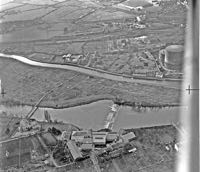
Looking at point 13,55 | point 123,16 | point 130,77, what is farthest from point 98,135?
point 123,16

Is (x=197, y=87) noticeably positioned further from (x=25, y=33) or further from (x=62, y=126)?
(x=25, y=33)

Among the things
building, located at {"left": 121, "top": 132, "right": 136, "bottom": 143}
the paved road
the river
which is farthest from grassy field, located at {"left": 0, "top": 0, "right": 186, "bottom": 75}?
building, located at {"left": 121, "top": 132, "right": 136, "bottom": 143}

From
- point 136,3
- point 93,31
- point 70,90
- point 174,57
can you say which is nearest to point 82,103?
point 70,90

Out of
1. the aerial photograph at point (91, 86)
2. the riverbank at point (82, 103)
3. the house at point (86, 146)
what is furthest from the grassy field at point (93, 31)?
the house at point (86, 146)

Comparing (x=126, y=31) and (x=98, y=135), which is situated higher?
(x=126, y=31)

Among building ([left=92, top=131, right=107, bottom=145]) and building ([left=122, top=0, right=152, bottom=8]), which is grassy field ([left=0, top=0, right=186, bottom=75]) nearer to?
building ([left=122, top=0, right=152, bottom=8])
